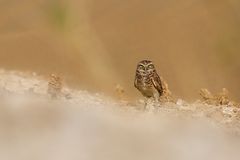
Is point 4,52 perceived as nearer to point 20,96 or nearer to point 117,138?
point 20,96

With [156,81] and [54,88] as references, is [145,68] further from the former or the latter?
[54,88]

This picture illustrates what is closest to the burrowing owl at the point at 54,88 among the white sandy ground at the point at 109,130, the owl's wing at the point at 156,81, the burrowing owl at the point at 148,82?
the white sandy ground at the point at 109,130

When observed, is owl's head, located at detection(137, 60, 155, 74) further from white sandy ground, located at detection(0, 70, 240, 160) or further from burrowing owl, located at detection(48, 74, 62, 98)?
burrowing owl, located at detection(48, 74, 62, 98)

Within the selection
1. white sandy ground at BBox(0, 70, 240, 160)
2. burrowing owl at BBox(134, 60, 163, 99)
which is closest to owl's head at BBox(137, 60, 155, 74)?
burrowing owl at BBox(134, 60, 163, 99)

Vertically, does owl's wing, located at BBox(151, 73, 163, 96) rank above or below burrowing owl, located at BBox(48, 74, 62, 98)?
below

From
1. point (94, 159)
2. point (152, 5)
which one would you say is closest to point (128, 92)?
point (94, 159)
